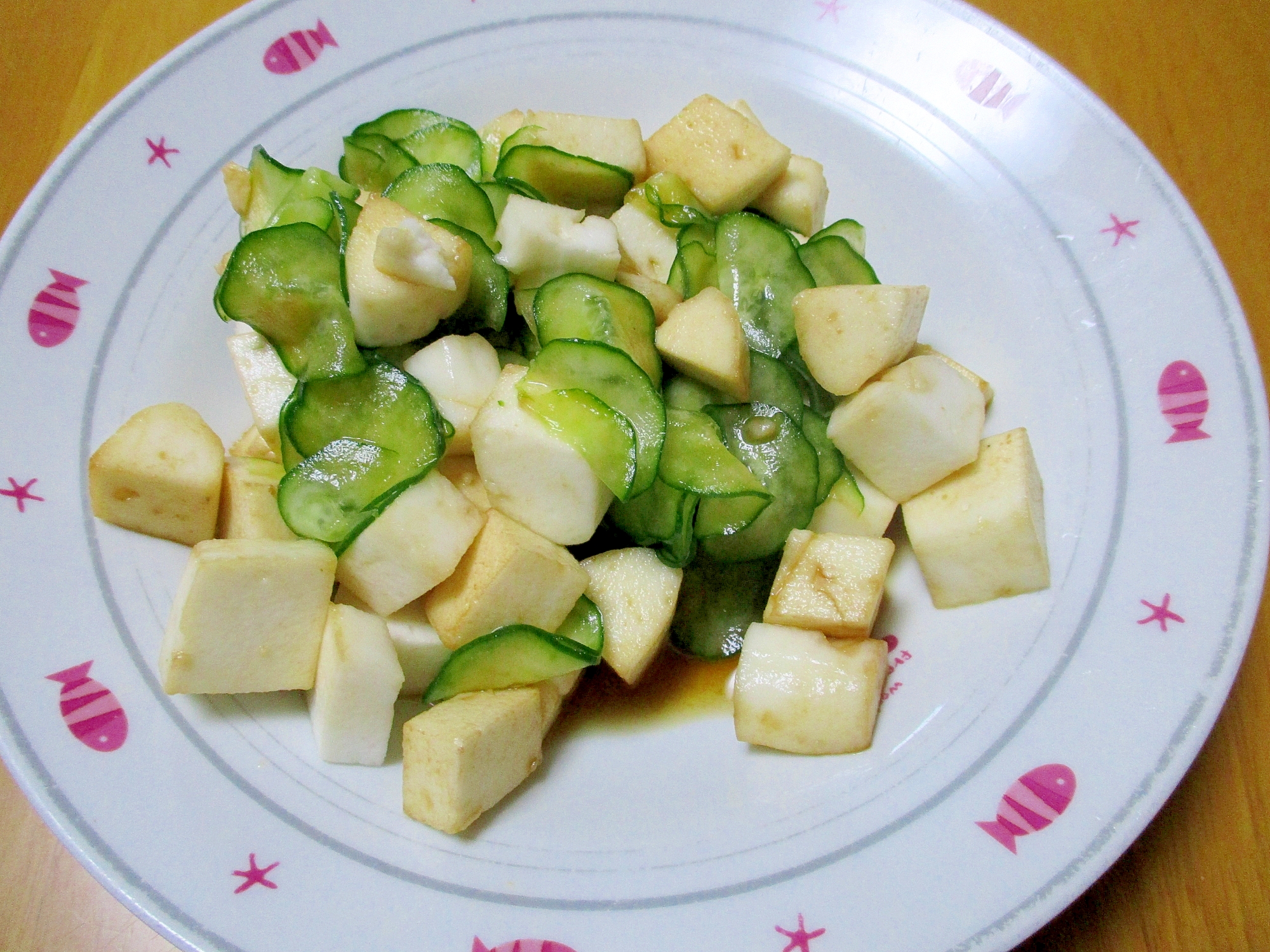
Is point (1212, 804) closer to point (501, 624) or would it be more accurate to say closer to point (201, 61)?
point (501, 624)

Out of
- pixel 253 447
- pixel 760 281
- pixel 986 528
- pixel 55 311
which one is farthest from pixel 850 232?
pixel 55 311

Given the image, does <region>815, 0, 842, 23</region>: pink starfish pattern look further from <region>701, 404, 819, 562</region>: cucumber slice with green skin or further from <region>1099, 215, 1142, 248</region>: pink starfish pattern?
<region>701, 404, 819, 562</region>: cucumber slice with green skin

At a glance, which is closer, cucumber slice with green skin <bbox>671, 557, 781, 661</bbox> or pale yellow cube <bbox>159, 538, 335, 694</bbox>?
pale yellow cube <bbox>159, 538, 335, 694</bbox>

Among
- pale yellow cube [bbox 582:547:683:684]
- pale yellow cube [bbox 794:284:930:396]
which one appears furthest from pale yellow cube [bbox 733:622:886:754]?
pale yellow cube [bbox 794:284:930:396]

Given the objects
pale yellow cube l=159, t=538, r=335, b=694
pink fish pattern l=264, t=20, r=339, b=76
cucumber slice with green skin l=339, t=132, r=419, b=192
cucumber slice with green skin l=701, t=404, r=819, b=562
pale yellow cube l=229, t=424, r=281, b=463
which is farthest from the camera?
pink fish pattern l=264, t=20, r=339, b=76

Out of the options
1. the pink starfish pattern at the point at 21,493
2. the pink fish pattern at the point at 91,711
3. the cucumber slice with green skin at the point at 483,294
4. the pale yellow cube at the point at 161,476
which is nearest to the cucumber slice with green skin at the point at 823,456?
the cucumber slice with green skin at the point at 483,294

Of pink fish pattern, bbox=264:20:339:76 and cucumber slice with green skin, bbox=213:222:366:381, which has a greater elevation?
pink fish pattern, bbox=264:20:339:76

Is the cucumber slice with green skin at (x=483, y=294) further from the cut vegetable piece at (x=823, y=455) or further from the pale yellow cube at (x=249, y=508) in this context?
the cut vegetable piece at (x=823, y=455)
